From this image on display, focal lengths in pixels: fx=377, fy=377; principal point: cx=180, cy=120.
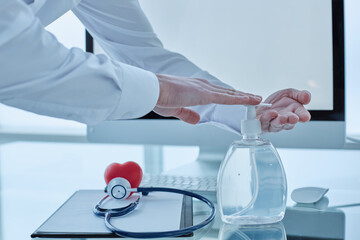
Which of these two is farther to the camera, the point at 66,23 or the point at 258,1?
the point at 66,23

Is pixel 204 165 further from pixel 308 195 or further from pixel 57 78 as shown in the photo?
pixel 57 78

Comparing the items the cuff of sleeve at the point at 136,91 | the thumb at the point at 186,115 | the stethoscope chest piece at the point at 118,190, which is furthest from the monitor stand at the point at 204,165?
the cuff of sleeve at the point at 136,91

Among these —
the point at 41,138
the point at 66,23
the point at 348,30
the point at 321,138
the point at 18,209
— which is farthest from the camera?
the point at 66,23

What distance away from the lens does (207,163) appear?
3.68 feet

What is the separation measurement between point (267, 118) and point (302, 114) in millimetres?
62

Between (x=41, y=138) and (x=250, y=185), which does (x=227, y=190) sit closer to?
(x=250, y=185)

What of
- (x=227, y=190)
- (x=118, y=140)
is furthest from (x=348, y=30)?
(x=227, y=190)

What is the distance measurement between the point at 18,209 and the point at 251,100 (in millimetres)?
494

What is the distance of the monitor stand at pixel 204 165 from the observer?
0.99 m

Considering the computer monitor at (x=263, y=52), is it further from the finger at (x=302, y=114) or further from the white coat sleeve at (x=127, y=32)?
the finger at (x=302, y=114)

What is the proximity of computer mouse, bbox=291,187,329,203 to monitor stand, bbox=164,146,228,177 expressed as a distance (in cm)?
26

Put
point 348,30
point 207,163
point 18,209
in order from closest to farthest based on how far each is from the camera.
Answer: point 18,209, point 207,163, point 348,30

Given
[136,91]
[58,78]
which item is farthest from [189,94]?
[58,78]

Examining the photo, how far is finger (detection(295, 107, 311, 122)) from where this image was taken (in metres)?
0.67
